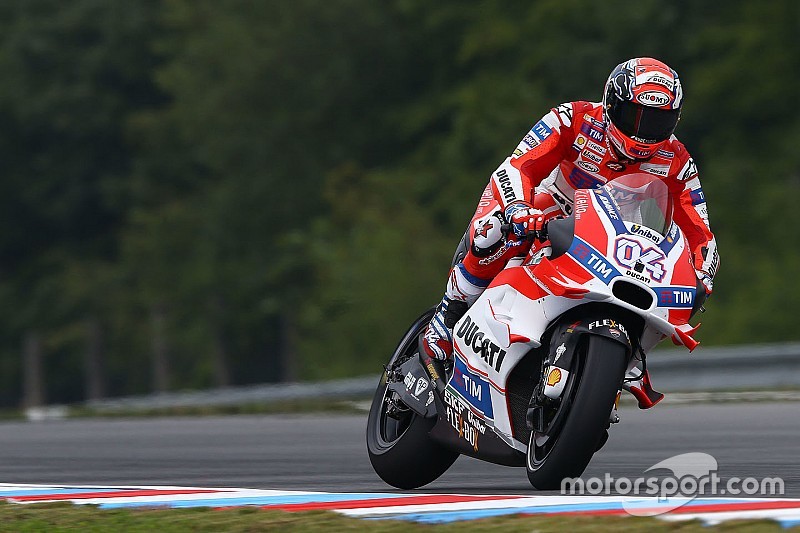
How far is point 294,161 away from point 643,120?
3448 centimetres

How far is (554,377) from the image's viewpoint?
23.5 ft

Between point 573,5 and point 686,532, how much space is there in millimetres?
30077

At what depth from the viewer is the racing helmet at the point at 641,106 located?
7586 mm

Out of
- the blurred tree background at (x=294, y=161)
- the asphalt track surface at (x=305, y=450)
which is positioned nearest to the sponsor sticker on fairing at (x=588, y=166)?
the asphalt track surface at (x=305, y=450)

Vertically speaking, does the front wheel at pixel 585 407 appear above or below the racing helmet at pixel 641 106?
below

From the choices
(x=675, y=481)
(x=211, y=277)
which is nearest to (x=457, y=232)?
(x=211, y=277)

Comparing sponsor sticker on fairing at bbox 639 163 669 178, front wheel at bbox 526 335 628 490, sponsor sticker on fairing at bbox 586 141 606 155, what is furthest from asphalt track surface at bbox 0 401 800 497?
sponsor sticker on fairing at bbox 586 141 606 155

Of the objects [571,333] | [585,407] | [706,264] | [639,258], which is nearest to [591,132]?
[706,264]

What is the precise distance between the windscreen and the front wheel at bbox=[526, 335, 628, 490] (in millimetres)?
730

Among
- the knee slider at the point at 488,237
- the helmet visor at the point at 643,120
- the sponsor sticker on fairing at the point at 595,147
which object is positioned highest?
the helmet visor at the point at 643,120

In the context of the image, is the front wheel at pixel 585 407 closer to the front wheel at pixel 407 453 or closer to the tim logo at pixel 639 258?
the tim logo at pixel 639 258

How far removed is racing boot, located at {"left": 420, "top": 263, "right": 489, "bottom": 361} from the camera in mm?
8172

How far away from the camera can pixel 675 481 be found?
7.75m

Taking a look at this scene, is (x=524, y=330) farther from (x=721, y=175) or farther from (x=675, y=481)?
(x=721, y=175)
